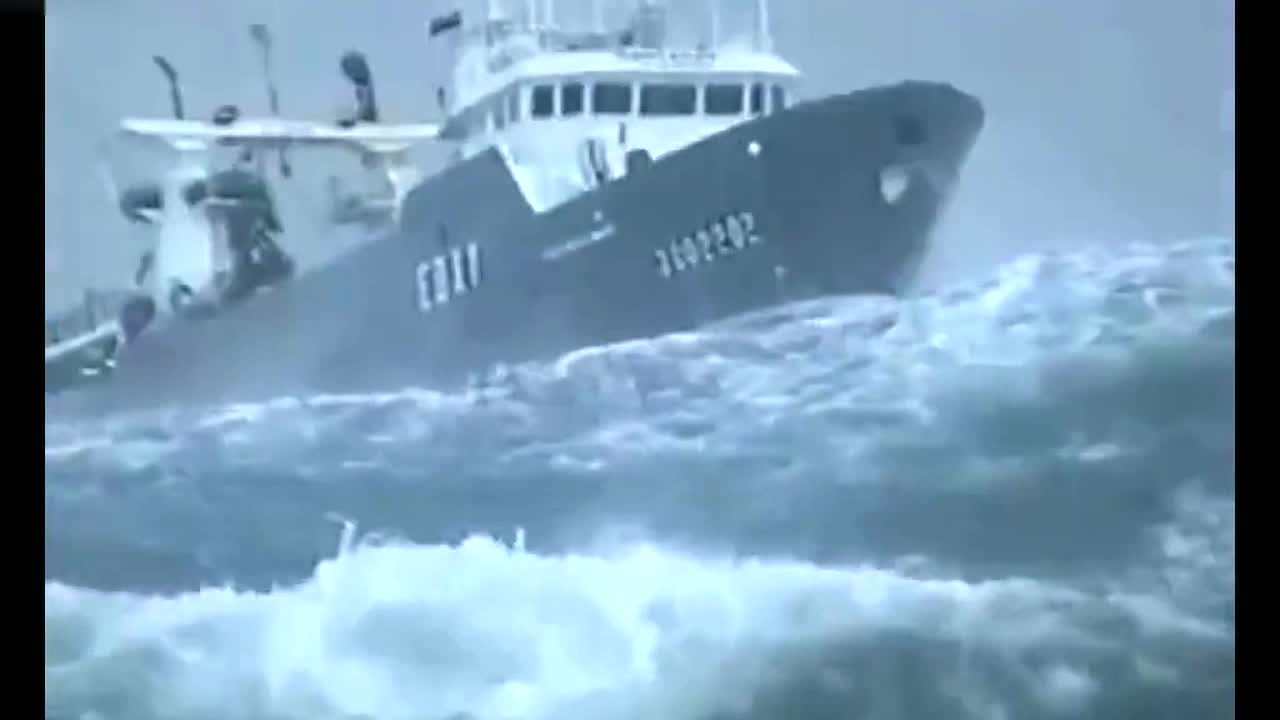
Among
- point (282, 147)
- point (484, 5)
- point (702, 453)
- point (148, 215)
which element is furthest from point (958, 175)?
point (148, 215)

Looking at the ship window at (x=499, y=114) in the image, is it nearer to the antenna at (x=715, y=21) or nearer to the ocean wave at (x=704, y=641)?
the antenna at (x=715, y=21)

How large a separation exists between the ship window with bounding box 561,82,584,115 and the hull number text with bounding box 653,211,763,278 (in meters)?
0.20

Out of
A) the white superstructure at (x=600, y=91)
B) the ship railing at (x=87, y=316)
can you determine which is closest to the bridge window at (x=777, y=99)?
the white superstructure at (x=600, y=91)

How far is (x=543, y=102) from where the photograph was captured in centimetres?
224

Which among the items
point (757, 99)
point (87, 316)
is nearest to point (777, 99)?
point (757, 99)

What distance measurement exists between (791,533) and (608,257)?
1.33ft

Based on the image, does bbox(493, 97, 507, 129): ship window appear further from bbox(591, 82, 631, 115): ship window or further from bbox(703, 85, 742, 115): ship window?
bbox(703, 85, 742, 115): ship window

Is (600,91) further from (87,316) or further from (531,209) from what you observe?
(87,316)

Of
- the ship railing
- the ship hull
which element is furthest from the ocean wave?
the ship railing

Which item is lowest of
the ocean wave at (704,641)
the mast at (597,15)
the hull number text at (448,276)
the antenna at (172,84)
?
the ocean wave at (704,641)

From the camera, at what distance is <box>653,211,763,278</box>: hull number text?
2217 millimetres

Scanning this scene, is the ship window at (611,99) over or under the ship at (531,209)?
over

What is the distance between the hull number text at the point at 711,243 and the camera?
2217mm

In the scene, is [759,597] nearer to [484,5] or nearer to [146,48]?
[484,5]
